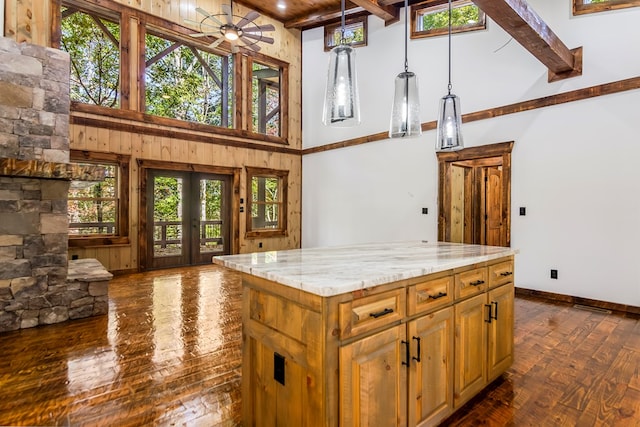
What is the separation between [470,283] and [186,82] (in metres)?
6.69

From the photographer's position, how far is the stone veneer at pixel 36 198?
10.1 ft

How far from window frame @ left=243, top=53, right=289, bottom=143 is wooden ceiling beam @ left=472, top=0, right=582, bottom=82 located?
520 centimetres

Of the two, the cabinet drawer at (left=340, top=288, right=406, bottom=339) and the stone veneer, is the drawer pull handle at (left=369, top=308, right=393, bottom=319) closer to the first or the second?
the cabinet drawer at (left=340, top=288, right=406, bottom=339)

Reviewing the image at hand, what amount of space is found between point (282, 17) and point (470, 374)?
25.7 feet

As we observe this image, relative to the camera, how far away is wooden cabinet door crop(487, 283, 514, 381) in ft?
7.02

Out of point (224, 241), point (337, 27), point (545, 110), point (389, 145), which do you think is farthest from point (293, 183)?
point (545, 110)

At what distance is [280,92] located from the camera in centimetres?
785

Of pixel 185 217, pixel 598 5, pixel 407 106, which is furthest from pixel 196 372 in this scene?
pixel 598 5

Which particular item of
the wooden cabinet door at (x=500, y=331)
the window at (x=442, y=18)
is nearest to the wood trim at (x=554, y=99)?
the window at (x=442, y=18)

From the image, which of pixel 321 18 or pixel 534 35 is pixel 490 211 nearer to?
pixel 534 35

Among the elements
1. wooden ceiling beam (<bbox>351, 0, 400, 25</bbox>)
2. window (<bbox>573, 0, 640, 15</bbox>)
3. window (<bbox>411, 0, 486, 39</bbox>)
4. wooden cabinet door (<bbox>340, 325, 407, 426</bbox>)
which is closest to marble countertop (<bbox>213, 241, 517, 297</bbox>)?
wooden cabinet door (<bbox>340, 325, 407, 426</bbox>)

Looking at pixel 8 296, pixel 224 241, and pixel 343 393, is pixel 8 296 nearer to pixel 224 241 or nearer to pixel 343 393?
pixel 343 393

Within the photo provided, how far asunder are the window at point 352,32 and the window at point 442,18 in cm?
117

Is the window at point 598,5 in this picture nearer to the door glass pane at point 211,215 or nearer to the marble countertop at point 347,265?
the marble countertop at point 347,265
